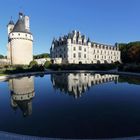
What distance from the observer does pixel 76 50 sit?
179 ft

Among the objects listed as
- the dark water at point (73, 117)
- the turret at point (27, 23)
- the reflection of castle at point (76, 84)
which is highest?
the turret at point (27, 23)

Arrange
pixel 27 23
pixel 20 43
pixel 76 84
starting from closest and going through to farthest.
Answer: pixel 76 84
pixel 20 43
pixel 27 23

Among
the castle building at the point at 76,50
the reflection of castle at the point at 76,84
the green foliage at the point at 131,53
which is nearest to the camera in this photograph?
the reflection of castle at the point at 76,84

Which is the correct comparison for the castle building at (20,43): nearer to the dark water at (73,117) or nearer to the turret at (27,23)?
the turret at (27,23)

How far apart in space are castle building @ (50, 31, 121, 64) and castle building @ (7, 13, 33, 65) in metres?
8.24

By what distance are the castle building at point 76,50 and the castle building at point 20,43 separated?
27.0 feet

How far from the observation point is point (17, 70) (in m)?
32.2

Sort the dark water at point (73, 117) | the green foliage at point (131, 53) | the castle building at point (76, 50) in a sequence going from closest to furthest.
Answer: the dark water at point (73, 117) < the castle building at point (76, 50) < the green foliage at point (131, 53)

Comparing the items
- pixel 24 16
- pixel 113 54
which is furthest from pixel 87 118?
pixel 113 54

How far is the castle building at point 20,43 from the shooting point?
151ft

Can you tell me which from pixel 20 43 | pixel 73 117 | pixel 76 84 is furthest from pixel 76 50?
pixel 73 117

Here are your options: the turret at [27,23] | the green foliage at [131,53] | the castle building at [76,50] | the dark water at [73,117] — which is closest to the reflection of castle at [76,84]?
the dark water at [73,117]

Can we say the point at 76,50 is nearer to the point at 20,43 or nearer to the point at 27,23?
the point at 27,23

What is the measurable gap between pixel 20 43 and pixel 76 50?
1541cm
